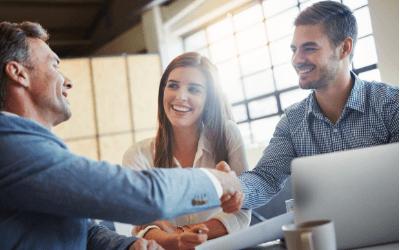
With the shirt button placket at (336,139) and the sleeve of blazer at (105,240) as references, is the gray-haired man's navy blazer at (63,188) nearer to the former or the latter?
the sleeve of blazer at (105,240)

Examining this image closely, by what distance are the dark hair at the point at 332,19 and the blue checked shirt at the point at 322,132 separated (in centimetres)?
25

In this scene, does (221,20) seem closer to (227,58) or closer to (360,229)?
(227,58)

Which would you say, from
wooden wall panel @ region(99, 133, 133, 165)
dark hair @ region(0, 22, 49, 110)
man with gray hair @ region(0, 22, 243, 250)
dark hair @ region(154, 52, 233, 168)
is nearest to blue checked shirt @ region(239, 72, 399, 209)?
dark hair @ region(154, 52, 233, 168)

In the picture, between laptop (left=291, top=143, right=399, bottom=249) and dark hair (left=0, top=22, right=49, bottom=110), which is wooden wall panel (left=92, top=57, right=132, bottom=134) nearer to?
dark hair (left=0, top=22, right=49, bottom=110)

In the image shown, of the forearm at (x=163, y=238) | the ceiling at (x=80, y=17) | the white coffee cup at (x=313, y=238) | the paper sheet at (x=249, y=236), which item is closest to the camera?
the white coffee cup at (x=313, y=238)

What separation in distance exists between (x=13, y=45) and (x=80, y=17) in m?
7.25

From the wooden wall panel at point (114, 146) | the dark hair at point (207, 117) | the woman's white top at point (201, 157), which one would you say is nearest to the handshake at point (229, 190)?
the woman's white top at point (201, 157)

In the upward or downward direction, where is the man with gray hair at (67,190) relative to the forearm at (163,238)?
upward

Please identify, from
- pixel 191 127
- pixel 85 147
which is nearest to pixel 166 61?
pixel 85 147

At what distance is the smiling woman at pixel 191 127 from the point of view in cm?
174

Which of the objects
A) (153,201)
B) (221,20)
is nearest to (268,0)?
(221,20)

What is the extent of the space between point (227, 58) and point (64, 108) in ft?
16.1

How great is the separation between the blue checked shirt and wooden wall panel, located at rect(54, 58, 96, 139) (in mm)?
4373

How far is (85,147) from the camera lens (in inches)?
219
